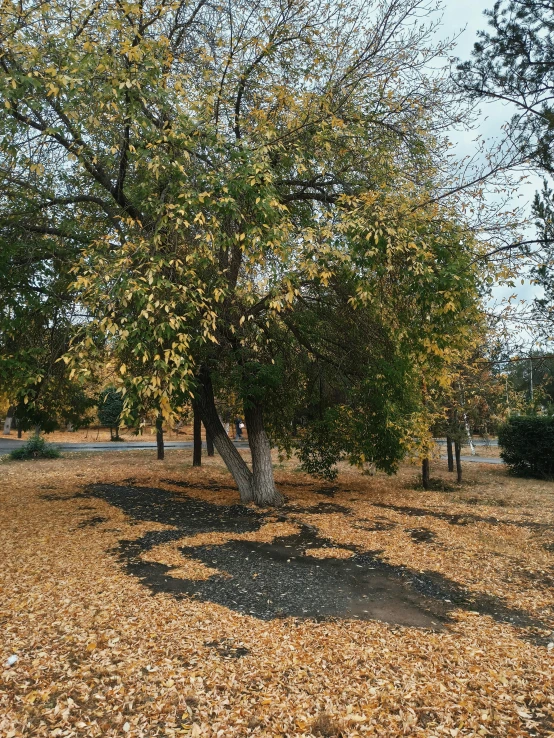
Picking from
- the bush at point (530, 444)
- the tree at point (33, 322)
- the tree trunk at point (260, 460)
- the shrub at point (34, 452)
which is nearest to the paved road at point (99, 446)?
the shrub at point (34, 452)

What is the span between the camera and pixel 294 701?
324 cm

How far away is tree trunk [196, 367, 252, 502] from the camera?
926 centimetres

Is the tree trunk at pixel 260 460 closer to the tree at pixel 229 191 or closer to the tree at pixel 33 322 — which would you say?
the tree at pixel 229 191

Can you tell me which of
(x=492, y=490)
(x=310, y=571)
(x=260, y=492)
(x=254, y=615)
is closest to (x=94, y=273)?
(x=254, y=615)

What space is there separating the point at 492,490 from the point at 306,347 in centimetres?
675

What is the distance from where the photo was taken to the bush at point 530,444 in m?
15.3

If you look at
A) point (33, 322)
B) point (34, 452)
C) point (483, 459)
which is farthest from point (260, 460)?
point (483, 459)

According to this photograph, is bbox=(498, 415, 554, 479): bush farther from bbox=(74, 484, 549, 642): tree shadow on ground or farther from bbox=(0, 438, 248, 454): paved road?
bbox=(0, 438, 248, 454): paved road

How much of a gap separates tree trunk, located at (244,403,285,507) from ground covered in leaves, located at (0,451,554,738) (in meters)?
0.48

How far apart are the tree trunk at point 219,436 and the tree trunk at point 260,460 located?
11.2 inches

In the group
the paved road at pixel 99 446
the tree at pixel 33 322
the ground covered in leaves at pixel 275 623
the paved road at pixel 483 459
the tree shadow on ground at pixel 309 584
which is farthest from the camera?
the paved road at pixel 99 446

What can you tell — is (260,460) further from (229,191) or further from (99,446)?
(99,446)

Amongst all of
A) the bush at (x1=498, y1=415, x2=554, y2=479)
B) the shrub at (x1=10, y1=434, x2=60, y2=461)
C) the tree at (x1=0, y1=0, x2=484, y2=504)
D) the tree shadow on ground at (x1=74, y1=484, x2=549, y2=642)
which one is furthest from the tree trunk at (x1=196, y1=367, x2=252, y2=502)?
the shrub at (x1=10, y1=434, x2=60, y2=461)

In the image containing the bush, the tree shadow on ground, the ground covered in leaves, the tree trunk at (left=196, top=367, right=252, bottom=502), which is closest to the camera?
the ground covered in leaves
